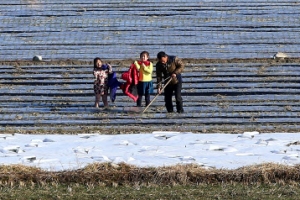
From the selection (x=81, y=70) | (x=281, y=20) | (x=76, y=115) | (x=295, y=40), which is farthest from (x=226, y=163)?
(x=281, y=20)

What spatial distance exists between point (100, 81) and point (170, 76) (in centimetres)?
142

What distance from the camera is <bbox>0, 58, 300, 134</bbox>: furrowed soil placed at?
664 inches

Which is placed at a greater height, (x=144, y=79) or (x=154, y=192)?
(x=144, y=79)

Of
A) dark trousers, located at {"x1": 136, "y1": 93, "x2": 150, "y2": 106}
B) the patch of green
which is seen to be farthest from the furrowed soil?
the patch of green

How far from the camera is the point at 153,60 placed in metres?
21.2

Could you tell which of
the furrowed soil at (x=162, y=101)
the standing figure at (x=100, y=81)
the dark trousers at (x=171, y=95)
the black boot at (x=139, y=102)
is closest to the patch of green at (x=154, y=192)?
the furrowed soil at (x=162, y=101)

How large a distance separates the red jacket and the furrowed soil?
26cm

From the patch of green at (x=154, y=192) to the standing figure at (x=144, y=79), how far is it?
760 cm

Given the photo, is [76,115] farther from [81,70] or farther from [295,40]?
[295,40]

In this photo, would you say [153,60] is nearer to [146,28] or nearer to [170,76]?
[146,28]

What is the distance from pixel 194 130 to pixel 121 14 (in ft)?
28.7

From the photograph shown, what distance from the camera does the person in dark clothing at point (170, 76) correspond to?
17.8 metres

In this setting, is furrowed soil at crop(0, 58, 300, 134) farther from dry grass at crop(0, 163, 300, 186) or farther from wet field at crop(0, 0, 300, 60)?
dry grass at crop(0, 163, 300, 186)

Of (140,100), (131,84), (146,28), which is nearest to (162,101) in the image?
(140,100)
